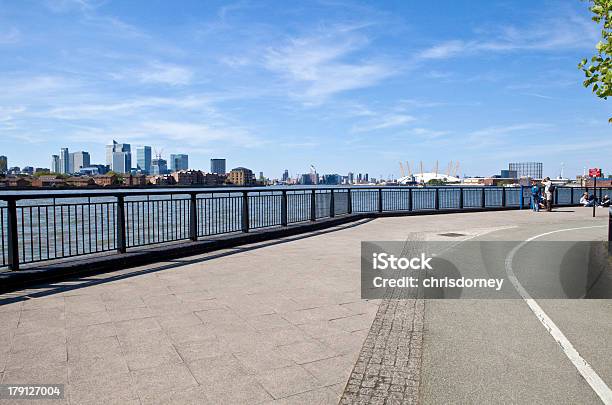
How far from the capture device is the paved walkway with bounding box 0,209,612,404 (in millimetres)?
3537

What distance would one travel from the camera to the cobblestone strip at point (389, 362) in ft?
11.2

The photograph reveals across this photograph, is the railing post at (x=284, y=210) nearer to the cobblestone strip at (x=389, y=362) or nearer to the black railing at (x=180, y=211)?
the black railing at (x=180, y=211)

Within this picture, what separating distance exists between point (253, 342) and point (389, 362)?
56.1 inches

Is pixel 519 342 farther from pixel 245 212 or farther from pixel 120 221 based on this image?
pixel 245 212

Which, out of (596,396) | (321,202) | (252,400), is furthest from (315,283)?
(321,202)

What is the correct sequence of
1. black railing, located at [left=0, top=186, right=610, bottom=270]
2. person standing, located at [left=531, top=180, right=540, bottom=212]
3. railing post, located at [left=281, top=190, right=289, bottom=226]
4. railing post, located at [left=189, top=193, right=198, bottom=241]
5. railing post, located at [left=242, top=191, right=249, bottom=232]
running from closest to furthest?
black railing, located at [left=0, top=186, right=610, bottom=270] → railing post, located at [left=189, top=193, right=198, bottom=241] → railing post, located at [left=242, top=191, right=249, bottom=232] → railing post, located at [left=281, top=190, right=289, bottom=226] → person standing, located at [left=531, top=180, right=540, bottom=212]

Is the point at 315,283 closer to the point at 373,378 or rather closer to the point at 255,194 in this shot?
the point at 373,378

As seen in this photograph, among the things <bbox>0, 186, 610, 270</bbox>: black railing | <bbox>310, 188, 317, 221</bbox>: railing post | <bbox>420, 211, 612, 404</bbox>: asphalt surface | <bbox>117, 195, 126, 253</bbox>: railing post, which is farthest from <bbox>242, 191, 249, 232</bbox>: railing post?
<bbox>420, 211, 612, 404</bbox>: asphalt surface
